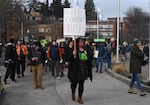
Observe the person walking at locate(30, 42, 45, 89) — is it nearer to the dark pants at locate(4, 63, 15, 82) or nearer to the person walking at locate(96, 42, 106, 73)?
the dark pants at locate(4, 63, 15, 82)

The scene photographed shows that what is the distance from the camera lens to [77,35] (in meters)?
12.5

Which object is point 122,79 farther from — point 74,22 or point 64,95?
point 74,22

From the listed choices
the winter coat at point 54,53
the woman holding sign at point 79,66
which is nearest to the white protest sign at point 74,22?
the woman holding sign at point 79,66

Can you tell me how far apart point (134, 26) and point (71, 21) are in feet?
331

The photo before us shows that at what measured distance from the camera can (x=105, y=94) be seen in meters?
13.8

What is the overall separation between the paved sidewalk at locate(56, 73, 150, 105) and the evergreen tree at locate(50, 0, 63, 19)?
10932 cm

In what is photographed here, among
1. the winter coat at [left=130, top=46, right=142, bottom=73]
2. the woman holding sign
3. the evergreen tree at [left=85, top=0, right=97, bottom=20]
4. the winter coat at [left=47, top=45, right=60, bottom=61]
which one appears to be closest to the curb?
the winter coat at [left=130, top=46, right=142, bottom=73]

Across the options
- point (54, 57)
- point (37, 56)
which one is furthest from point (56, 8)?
point (37, 56)

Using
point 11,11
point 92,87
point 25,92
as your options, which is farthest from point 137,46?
point 11,11

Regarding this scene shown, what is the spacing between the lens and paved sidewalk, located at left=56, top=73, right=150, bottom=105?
12.2 metres

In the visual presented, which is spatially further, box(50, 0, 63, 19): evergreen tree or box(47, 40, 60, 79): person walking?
box(50, 0, 63, 19): evergreen tree

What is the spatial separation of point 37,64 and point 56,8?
378 feet

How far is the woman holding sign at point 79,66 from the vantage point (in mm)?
11859

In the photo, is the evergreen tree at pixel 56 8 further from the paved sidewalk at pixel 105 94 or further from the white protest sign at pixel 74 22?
the white protest sign at pixel 74 22
